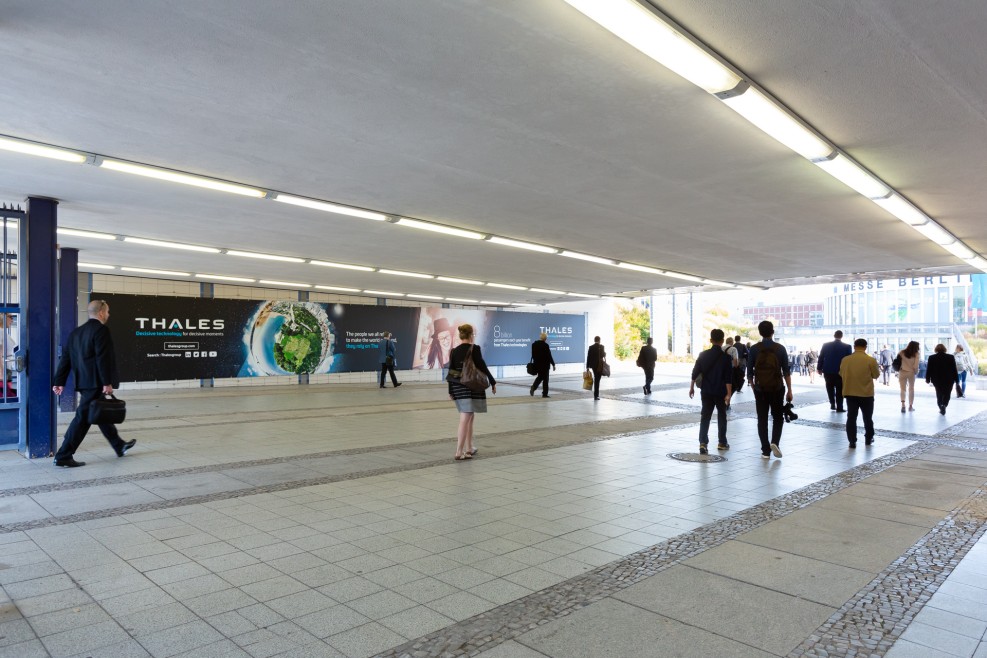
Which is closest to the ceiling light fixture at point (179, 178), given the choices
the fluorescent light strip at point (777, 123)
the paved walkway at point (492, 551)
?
the paved walkway at point (492, 551)

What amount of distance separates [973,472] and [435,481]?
6193 mm

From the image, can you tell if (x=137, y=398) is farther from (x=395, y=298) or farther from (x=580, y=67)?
(x=580, y=67)

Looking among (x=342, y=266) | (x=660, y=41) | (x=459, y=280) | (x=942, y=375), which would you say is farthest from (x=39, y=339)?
(x=942, y=375)

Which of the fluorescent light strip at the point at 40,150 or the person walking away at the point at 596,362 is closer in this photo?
the fluorescent light strip at the point at 40,150

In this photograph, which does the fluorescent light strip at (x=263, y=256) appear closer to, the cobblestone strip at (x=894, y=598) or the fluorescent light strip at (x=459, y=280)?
the fluorescent light strip at (x=459, y=280)

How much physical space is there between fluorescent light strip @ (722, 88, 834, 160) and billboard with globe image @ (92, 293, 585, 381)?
13782mm

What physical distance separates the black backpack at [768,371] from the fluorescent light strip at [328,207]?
6050 millimetres

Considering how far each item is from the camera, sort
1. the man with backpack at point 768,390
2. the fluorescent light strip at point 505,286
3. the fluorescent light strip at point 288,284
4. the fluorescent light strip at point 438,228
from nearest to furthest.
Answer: the man with backpack at point 768,390 → the fluorescent light strip at point 438,228 → the fluorescent light strip at point 288,284 → the fluorescent light strip at point 505,286

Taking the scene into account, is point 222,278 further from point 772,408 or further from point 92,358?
point 772,408

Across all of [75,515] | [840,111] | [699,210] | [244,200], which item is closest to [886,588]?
[840,111]

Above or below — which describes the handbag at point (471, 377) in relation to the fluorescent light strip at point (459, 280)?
below

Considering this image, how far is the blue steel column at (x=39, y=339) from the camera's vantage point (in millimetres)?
8062

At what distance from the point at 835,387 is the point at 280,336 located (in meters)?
13.4

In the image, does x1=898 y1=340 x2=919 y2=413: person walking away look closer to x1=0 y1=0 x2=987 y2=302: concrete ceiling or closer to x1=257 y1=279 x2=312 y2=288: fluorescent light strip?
x1=0 y1=0 x2=987 y2=302: concrete ceiling
